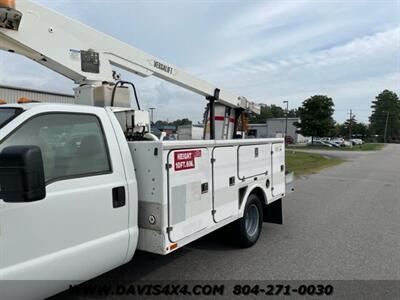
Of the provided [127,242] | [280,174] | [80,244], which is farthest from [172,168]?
[280,174]

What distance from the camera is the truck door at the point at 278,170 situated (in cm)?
661

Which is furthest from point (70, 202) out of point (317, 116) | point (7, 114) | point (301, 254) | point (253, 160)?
point (317, 116)

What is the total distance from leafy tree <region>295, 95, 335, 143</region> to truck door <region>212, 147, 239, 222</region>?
63113 millimetres

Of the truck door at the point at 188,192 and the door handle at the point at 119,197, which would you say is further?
the truck door at the point at 188,192

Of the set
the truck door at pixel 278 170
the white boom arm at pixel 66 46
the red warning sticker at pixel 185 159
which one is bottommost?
the truck door at pixel 278 170

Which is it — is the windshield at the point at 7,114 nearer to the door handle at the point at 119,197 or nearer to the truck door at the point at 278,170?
the door handle at the point at 119,197

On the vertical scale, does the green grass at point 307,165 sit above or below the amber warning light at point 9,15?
below

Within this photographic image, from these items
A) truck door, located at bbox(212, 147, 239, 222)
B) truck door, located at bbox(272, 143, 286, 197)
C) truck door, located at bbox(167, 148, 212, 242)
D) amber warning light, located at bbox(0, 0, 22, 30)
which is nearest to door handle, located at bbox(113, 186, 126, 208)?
→ truck door, located at bbox(167, 148, 212, 242)

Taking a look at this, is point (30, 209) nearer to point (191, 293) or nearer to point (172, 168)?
point (172, 168)

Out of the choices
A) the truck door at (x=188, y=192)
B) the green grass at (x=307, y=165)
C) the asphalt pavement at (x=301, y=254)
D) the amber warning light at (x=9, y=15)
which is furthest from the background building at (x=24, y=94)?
the green grass at (x=307, y=165)

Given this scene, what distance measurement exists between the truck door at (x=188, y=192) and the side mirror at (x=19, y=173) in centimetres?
153

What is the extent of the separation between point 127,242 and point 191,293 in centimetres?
107

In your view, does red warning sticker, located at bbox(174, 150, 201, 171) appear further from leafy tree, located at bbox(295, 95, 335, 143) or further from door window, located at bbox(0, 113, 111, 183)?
leafy tree, located at bbox(295, 95, 335, 143)

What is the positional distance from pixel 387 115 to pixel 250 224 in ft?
459
